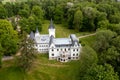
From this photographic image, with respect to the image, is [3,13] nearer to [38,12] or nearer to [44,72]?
[38,12]

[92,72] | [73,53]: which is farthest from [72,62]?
[92,72]

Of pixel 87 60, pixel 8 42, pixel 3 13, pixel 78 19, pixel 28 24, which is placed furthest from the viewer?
pixel 3 13

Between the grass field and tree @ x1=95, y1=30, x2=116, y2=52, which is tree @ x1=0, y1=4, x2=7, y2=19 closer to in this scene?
the grass field

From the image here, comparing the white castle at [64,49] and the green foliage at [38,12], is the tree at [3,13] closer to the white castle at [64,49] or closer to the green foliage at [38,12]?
the green foliage at [38,12]

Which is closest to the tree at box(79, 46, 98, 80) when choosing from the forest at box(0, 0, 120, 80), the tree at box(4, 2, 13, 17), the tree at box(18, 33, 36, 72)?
the forest at box(0, 0, 120, 80)

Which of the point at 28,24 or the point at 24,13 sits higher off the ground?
the point at 24,13

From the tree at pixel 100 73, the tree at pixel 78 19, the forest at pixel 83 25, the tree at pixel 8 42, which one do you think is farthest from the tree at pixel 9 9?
the tree at pixel 100 73

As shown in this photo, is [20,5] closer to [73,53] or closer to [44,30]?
[44,30]

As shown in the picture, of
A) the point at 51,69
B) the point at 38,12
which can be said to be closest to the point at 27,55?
the point at 51,69
